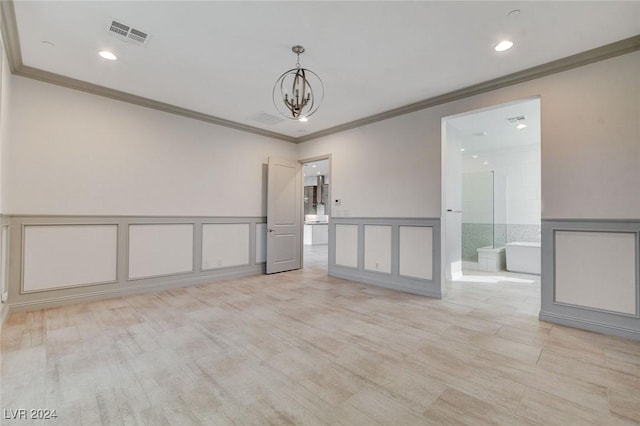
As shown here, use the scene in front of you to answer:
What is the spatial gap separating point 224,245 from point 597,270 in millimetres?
5096

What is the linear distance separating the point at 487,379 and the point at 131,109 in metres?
5.21

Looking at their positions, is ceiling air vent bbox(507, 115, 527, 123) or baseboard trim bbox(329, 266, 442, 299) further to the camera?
ceiling air vent bbox(507, 115, 527, 123)

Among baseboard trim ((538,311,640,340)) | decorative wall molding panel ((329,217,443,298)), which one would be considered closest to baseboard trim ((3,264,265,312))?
decorative wall molding panel ((329,217,443,298))

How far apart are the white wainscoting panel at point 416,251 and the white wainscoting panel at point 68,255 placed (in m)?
4.21

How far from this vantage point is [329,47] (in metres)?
2.90

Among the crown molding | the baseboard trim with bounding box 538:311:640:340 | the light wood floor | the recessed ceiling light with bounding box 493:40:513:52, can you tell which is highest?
the recessed ceiling light with bounding box 493:40:513:52

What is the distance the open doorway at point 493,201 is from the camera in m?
5.22

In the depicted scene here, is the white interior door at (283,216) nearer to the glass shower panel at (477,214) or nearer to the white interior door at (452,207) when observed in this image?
the white interior door at (452,207)

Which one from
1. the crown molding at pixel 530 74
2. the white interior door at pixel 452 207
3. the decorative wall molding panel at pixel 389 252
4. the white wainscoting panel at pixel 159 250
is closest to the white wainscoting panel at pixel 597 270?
the decorative wall molding panel at pixel 389 252

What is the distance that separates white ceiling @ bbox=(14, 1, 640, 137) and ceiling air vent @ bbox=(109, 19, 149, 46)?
63mm

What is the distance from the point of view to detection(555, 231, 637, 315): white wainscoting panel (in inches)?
109

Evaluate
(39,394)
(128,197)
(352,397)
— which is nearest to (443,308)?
(352,397)

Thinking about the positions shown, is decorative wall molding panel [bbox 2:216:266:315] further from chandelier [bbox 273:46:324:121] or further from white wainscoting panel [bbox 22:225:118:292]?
chandelier [bbox 273:46:324:121]

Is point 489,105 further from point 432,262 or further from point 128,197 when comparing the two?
point 128,197
